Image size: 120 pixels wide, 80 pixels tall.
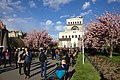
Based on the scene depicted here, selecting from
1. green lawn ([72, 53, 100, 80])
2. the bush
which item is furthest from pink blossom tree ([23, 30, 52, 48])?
green lawn ([72, 53, 100, 80])

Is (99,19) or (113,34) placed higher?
(99,19)

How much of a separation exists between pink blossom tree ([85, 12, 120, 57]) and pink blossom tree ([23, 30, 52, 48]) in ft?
99.9

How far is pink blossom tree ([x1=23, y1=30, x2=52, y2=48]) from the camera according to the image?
71875 mm

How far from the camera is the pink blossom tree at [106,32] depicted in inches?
1538

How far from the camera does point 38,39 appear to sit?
73438 millimetres

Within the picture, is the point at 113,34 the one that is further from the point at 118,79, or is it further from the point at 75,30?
the point at 75,30

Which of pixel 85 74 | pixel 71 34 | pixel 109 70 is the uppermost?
pixel 71 34

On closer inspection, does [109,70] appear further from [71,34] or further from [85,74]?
[71,34]

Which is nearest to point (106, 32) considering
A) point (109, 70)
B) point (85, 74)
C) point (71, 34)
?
point (109, 70)

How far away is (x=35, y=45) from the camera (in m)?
71.2

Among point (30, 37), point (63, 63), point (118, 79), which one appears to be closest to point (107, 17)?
point (118, 79)

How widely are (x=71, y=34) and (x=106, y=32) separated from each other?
9890 cm

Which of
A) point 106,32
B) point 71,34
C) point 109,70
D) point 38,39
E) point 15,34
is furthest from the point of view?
point 71,34

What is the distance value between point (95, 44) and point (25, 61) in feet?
95.7
